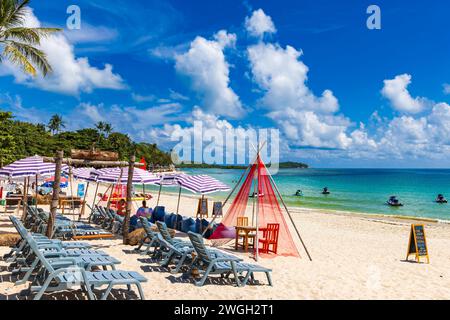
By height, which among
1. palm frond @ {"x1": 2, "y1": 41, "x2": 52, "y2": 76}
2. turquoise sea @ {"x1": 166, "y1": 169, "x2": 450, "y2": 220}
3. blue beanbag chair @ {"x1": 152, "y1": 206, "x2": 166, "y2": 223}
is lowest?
turquoise sea @ {"x1": 166, "y1": 169, "x2": 450, "y2": 220}

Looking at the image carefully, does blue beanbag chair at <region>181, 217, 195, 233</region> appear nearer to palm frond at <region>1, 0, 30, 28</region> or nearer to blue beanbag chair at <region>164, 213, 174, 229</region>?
blue beanbag chair at <region>164, 213, 174, 229</region>

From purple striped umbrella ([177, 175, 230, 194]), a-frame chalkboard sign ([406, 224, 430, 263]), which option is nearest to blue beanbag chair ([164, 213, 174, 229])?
purple striped umbrella ([177, 175, 230, 194])

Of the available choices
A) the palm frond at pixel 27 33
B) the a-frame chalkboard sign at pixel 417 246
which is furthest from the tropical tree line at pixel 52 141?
the a-frame chalkboard sign at pixel 417 246

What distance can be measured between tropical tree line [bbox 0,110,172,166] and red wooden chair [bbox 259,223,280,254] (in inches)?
1008

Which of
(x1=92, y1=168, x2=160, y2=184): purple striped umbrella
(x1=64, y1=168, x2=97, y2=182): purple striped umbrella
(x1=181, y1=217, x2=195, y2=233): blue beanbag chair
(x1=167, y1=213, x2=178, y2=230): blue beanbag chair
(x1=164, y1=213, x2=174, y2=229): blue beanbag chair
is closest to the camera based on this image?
(x1=92, y1=168, x2=160, y2=184): purple striped umbrella

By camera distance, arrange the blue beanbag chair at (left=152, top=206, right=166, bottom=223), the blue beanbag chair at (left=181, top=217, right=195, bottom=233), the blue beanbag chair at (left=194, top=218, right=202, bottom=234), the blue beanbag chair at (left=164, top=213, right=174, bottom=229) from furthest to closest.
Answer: the blue beanbag chair at (left=152, top=206, right=166, bottom=223) < the blue beanbag chair at (left=164, top=213, right=174, bottom=229) < the blue beanbag chair at (left=181, top=217, right=195, bottom=233) < the blue beanbag chair at (left=194, top=218, right=202, bottom=234)

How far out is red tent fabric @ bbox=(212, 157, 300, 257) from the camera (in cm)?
1006

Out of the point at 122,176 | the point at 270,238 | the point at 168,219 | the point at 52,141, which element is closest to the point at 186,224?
the point at 168,219

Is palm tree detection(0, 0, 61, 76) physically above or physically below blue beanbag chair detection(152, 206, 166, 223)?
above

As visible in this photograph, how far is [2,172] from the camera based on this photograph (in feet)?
33.4

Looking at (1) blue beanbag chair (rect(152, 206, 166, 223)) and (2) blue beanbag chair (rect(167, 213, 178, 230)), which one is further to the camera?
(1) blue beanbag chair (rect(152, 206, 166, 223))
